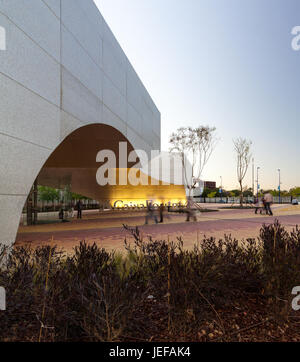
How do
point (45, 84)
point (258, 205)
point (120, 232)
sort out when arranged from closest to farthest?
point (45, 84) → point (120, 232) → point (258, 205)

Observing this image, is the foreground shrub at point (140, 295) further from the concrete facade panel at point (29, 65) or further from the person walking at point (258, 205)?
the person walking at point (258, 205)

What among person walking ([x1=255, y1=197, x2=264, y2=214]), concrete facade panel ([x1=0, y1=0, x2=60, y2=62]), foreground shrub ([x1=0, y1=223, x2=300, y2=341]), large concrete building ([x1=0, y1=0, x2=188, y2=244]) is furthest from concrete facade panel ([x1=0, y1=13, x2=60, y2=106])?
person walking ([x1=255, y1=197, x2=264, y2=214])

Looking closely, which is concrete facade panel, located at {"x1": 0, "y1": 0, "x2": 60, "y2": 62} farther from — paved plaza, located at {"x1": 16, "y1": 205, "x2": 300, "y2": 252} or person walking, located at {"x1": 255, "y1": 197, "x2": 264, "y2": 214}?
person walking, located at {"x1": 255, "y1": 197, "x2": 264, "y2": 214}

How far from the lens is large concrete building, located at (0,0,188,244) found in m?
4.85

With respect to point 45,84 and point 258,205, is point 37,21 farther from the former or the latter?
point 258,205

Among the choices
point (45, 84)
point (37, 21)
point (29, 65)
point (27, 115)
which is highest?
point (37, 21)

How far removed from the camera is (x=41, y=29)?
227 inches

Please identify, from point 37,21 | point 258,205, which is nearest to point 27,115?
point 37,21

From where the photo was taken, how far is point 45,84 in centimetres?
591

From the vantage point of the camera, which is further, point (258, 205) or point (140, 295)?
point (258, 205)

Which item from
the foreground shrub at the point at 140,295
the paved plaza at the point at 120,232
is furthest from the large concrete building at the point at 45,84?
the foreground shrub at the point at 140,295

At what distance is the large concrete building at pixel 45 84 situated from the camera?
4.85 metres
